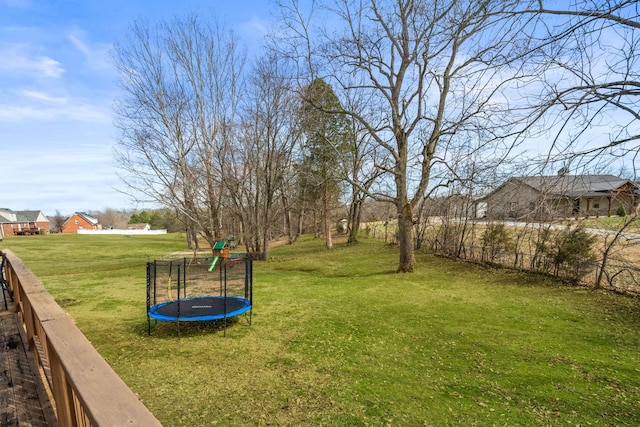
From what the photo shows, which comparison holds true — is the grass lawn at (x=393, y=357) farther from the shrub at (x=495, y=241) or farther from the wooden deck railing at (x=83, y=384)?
the wooden deck railing at (x=83, y=384)

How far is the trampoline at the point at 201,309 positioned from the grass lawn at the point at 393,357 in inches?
12.3

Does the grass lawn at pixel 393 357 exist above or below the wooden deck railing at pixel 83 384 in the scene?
below

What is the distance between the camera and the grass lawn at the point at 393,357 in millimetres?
3273

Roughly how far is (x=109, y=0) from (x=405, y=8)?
23.4ft

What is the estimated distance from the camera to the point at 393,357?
4516 mm

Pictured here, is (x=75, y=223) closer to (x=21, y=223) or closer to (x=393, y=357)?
(x=21, y=223)

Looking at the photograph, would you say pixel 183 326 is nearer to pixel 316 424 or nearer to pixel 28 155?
pixel 316 424

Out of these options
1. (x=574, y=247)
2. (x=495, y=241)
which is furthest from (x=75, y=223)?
(x=574, y=247)

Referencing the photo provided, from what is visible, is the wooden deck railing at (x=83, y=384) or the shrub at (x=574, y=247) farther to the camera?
the shrub at (x=574, y=247)

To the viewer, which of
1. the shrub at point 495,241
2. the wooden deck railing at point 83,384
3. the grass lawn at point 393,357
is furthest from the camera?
the shrub at point 495,241

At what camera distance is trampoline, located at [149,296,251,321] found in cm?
529

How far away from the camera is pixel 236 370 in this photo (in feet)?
13.7

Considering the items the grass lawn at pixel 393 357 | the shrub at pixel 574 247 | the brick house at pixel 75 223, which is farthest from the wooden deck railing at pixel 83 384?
the brick house at pixel 75 223

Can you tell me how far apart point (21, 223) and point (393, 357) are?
56044 millimetres
